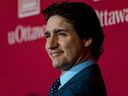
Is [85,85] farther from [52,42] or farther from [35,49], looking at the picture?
[35,49]

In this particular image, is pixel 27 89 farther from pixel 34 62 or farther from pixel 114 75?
pixel 114 75

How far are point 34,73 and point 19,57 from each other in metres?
0.13

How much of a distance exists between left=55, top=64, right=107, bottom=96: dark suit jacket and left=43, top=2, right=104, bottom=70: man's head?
0.06 meters

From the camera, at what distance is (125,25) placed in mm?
1777

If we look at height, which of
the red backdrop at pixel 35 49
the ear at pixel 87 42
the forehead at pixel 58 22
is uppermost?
the forehead at pixel 58 22

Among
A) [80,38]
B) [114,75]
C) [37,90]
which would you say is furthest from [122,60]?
[80,38]

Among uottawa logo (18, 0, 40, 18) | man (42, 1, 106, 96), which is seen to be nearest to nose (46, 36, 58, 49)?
man (42, 1, 106, 96)

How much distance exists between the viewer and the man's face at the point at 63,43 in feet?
3.78

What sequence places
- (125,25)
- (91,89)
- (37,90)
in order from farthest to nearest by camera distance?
(37,90)
(125,25)
(91,89)

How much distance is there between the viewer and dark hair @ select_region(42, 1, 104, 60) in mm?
1162

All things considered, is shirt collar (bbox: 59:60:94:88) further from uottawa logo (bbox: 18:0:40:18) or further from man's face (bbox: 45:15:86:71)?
uottawa logo (bbox: 18:0:40:18)

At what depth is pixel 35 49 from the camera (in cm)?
213

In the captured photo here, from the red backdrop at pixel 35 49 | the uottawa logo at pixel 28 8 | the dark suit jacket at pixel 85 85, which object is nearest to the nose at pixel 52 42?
the dark suit jacket at pixel 85 85

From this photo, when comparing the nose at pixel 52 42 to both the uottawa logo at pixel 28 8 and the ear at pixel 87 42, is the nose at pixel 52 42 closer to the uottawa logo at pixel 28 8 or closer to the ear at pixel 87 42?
the ear at pixel 87 42
